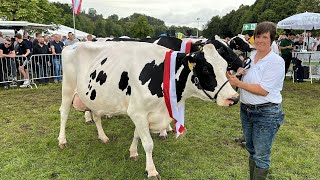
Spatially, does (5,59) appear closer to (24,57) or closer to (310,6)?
(24,57)

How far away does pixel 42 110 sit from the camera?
8117 mm

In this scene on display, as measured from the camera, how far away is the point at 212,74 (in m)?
3.55

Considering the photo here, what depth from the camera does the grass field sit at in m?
4.43

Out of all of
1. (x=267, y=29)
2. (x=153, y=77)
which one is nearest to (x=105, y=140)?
(x=153, y=77)

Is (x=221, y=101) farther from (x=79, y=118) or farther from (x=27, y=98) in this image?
(x=27, y=98)

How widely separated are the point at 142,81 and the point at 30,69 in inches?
382

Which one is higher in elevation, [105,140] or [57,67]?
[57,67]

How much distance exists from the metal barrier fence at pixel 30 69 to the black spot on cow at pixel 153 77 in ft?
28.8

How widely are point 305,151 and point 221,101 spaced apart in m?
2.66

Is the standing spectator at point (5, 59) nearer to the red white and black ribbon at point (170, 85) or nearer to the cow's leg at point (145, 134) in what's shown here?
A: the cow's leg at point (145, 134)

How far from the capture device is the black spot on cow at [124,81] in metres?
4.29

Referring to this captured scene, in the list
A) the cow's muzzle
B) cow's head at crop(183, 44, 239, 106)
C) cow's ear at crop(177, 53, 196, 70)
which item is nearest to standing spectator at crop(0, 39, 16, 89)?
cow's ear at crop(177, 53, 196, 70)

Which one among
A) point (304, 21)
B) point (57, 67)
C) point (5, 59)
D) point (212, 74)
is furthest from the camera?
point (304, 21)

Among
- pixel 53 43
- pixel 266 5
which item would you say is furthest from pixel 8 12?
pixel 266 5
